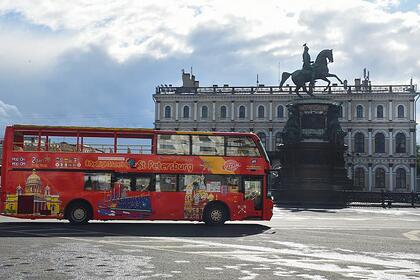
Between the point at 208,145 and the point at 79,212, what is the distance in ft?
16.9

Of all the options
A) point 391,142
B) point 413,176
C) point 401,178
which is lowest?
point 401,178

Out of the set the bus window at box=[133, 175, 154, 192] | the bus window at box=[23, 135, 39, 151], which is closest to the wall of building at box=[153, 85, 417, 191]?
the bus window at box=[133, 175, 154, 192]

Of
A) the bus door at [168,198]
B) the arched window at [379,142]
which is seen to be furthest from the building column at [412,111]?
the bus door at [168,198]

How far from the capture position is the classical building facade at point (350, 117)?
3226 inches

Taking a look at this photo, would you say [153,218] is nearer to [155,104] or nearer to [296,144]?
[296,144]

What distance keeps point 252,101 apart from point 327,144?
142ft

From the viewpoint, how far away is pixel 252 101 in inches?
3410

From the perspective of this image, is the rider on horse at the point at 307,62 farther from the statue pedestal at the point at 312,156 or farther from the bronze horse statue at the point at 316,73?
the statue pedestal at the point at 312,156

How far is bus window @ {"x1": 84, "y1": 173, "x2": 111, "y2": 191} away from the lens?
1988cm

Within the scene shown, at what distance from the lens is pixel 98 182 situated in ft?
65.4

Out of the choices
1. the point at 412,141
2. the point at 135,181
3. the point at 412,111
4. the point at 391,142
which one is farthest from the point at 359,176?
the point at 135,181

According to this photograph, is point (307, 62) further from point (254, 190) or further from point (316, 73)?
point (254, 190)

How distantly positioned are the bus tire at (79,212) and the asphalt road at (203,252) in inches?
17.9

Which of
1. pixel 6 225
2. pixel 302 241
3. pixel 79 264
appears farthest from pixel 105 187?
pixel 79 264
